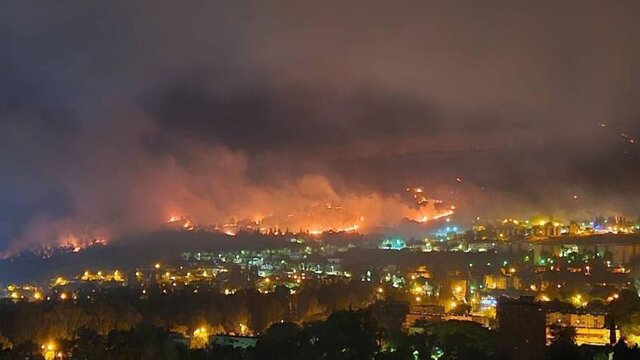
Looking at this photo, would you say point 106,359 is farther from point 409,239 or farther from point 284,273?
point 409,239

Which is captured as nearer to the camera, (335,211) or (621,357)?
(621,357)

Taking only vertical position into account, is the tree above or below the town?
below

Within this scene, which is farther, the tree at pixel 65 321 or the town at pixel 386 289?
the tree at pixel 65 321

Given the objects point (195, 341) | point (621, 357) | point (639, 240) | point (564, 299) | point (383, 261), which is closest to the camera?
point (621, 357)

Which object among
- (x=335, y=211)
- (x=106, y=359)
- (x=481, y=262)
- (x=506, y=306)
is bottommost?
(x=106, y=359)

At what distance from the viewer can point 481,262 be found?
2669 centimetres

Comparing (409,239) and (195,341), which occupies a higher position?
(409,239)

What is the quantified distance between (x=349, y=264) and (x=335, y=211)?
9.93m

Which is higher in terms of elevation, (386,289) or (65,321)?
(386,289)

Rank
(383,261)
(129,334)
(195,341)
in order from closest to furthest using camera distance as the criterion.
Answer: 1. (129,334)
2. (195,341)
3. (383,261)

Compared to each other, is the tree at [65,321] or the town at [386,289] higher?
the town at [386,289]

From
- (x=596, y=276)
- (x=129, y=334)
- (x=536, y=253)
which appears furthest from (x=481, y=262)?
(x=129, y=334)

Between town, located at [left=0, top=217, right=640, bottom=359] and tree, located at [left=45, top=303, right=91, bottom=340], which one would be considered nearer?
town, located at [left=0, top=217, right=640, bottom=359]

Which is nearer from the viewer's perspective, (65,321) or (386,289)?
(65,321)
